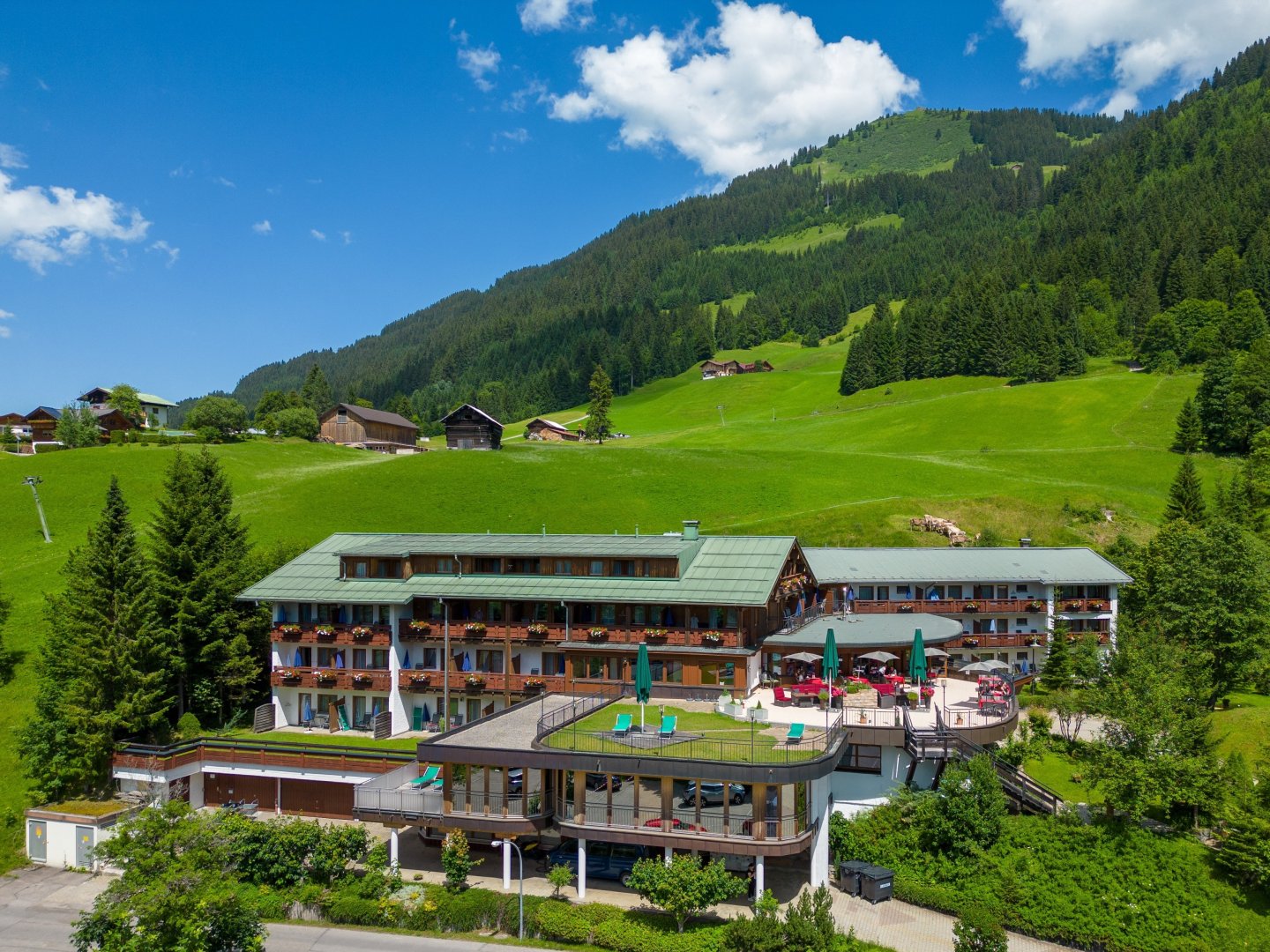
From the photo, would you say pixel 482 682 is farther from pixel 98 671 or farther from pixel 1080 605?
pixel 1080 605

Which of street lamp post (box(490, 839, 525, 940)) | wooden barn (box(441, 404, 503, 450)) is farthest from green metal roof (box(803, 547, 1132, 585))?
wooden barn (box(441, 404, 503, 450))

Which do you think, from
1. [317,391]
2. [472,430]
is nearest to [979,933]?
[472,430]

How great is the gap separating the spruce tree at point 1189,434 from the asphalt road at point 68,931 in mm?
109195

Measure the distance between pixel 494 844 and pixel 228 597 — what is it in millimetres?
26853

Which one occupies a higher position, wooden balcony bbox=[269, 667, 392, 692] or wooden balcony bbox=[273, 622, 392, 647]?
wooden balcony bbox=[273, 622, 392, 647]

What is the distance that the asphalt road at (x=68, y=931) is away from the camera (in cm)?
2962

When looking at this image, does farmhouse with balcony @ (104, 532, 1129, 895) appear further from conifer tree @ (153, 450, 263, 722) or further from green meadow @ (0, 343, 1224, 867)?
green meadow @ (0, 343, 1224, 867)

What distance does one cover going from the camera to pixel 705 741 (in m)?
32.8

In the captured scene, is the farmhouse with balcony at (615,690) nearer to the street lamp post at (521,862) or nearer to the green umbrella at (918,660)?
the street lamp post at (521,862)

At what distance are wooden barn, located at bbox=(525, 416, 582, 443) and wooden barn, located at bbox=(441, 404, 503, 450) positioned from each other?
37.7 m

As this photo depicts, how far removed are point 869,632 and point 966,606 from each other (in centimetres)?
1510

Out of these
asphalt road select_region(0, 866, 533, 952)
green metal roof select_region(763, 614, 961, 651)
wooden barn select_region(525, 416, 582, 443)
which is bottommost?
asphalt road select_region(0, 866, 533, 952)

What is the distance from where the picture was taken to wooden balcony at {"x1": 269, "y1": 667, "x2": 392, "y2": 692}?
50125 mm

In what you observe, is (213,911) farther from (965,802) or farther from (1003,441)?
(1003,441)
